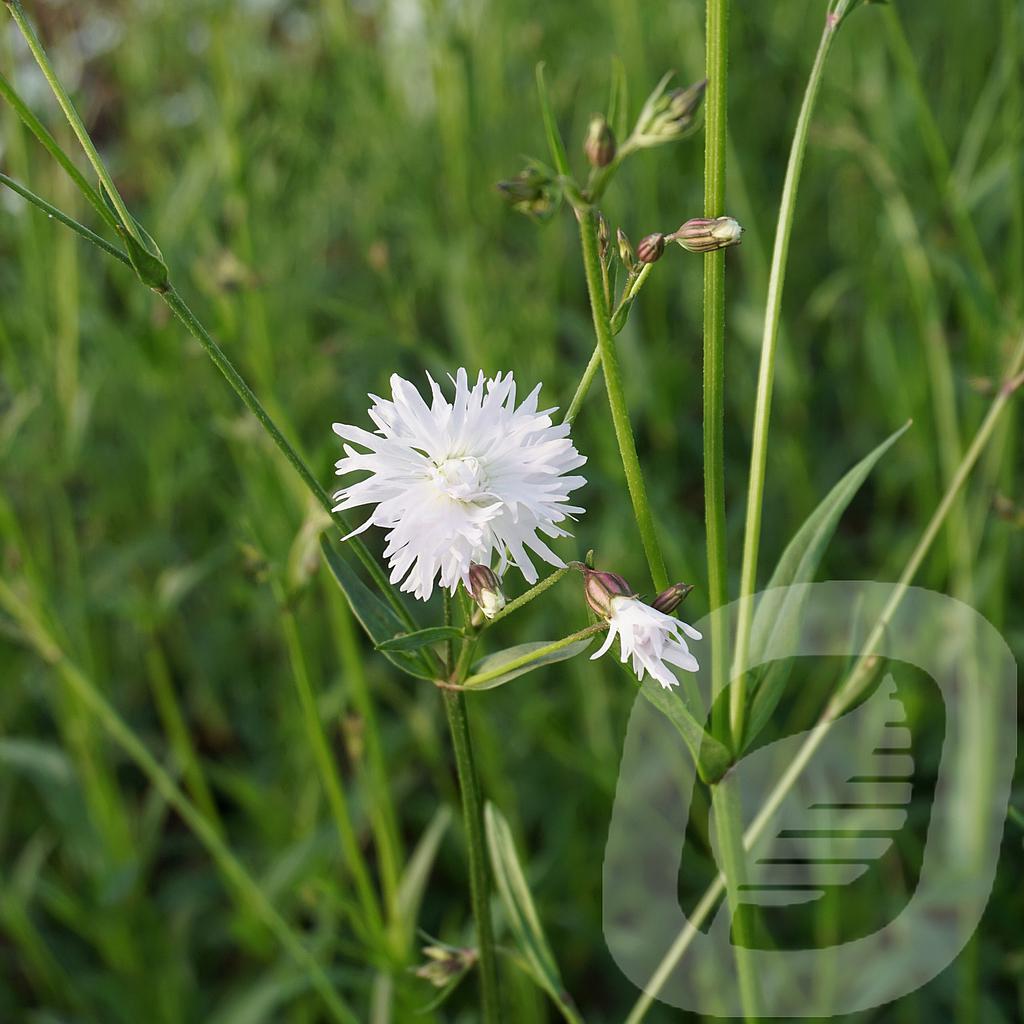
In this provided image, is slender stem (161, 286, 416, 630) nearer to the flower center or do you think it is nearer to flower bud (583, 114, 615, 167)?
the flower center

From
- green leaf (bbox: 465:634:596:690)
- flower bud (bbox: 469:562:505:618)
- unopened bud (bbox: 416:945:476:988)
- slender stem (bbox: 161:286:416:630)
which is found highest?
slender stem (bbox: 161:286:416:630)

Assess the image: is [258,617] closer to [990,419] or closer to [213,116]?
[213,116]

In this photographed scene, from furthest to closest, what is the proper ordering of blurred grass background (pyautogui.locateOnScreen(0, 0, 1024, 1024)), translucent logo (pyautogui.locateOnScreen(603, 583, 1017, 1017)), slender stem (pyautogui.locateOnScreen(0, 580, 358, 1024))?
blurred grass background (pyautogui.locateOnScreen(0, 0, 1024, 1024)) < translucent logo (pyautogui.locateOnScreen(603, 583, 1017, 1017)) < slender stem (pyautogui.locateOnScreen(0, 580, 358, 1024))

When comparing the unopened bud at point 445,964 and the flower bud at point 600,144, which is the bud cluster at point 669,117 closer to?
the flower bud at point 600,144

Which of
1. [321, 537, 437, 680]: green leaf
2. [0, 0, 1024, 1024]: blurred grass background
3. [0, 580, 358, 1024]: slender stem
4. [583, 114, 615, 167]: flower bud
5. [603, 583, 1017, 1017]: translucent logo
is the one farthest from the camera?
[0, 0, 1024, 1024]: blurred grass background

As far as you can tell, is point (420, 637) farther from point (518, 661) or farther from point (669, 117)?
point (669, 117)

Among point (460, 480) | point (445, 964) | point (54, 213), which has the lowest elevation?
point (445, 964)

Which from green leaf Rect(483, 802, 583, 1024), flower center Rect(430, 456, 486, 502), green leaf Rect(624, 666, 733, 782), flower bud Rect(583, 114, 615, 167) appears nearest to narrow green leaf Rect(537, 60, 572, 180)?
flower bud Rect(583, 114, 615, 167)

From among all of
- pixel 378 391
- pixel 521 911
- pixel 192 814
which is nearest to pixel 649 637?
pixel 521 911
